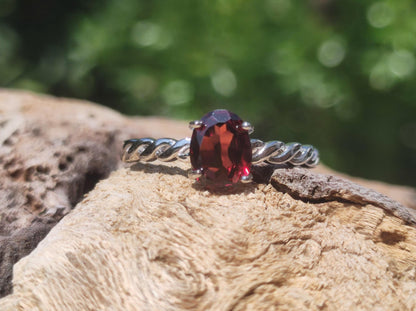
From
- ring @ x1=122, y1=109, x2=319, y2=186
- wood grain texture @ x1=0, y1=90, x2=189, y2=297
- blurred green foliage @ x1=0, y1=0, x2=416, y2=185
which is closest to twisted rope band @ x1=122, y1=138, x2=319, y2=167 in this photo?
ring @ x1=122, y1=109, x2=319, y2=186

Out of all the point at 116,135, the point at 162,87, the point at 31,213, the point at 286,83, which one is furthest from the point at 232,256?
the point at 162,87

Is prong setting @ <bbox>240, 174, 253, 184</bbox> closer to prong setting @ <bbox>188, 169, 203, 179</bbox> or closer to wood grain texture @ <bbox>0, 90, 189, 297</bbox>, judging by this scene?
prong setting @ <bbox>188, 169, 203, 179</bbox>

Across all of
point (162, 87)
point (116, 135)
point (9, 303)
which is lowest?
point (9, 303)

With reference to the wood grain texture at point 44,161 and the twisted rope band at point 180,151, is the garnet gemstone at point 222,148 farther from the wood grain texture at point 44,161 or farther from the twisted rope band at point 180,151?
the wood grain texture at point 44,161

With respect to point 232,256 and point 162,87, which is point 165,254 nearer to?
point 232,256

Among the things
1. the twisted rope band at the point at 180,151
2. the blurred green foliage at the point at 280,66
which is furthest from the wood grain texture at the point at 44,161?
the blurred green foliage at the point at 280,66

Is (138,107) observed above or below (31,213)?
above
